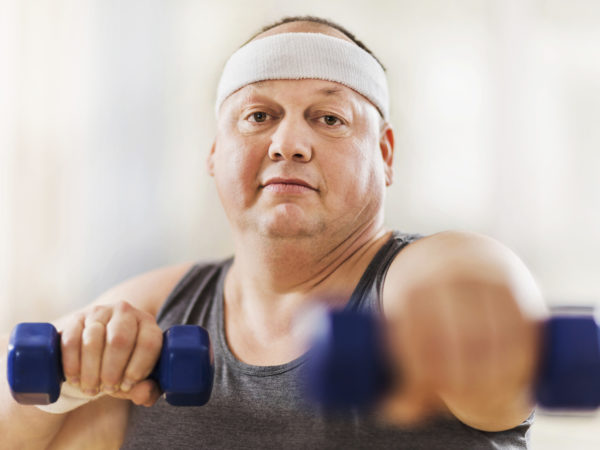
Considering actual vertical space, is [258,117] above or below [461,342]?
above

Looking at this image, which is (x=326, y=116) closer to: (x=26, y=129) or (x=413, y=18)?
(x=413, y=18)

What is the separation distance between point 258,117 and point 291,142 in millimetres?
108

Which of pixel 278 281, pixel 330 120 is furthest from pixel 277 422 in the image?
pixel 330 120

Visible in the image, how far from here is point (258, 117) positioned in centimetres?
105

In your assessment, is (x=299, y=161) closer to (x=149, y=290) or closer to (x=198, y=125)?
(x=149, y=290)

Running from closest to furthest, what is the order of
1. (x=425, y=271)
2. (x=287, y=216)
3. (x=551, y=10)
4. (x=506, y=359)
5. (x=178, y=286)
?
(x=506, y=359), (x=425, y=271), (x=287, y=216), (x=178, y=286), (x=551, y=10)

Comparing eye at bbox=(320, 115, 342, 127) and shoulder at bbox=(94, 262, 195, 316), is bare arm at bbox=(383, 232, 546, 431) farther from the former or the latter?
shoulder at bbox=(94, 262, 195, 316)

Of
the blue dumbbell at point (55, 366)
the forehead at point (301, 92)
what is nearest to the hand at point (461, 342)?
the blue dumbbell at point (55, 366)

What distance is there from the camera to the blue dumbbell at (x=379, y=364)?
509 millimetres

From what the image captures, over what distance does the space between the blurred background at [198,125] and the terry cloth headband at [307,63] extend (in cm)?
104

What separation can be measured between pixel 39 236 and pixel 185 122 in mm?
599

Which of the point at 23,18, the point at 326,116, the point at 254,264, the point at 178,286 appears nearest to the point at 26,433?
the point at 178,286

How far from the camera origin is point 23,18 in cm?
220

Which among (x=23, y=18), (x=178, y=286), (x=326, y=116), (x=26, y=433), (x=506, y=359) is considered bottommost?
(x=26, y=433)
